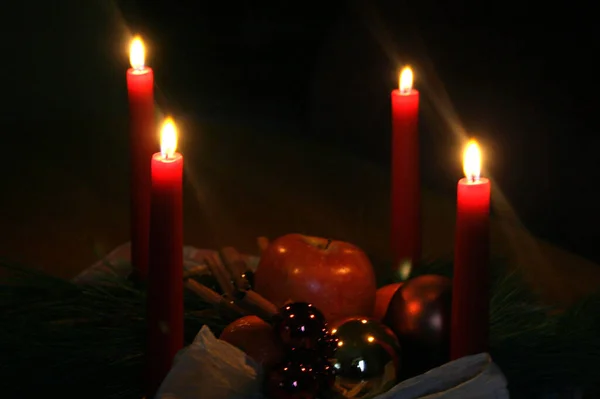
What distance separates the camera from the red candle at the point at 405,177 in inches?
35.0

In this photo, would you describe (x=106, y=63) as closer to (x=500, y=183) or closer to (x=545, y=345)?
(x=500, y=183)

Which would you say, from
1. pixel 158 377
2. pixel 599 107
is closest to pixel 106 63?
pixel 599 107

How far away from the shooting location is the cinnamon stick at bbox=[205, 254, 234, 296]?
0.86 m

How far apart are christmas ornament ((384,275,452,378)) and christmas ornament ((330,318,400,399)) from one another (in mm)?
37

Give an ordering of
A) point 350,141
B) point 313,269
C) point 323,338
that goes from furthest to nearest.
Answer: point 350,141 → point 313,269 → point 323,338

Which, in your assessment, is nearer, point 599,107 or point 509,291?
point 509,291

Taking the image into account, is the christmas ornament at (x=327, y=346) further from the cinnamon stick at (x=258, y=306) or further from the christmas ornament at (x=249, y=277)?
the christmas ornament at (x=249, y=277)

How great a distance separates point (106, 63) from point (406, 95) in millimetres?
1318

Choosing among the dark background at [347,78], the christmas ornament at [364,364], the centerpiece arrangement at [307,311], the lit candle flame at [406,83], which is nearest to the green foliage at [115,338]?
the centerpiece arrangement at [307,311]

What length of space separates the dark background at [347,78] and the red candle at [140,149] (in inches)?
32.5

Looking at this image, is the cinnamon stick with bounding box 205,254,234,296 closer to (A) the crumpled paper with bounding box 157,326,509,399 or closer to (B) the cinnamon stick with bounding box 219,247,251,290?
(B) the cinnamon stick with bounding box 219,247,251,290

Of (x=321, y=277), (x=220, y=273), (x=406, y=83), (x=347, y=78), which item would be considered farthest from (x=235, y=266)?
(x=347, y=78)

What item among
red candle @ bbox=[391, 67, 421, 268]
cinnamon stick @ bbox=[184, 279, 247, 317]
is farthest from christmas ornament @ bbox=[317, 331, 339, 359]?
red candle @ bbox=[391, 67, 421, 268]

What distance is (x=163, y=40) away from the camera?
2.20 metres
